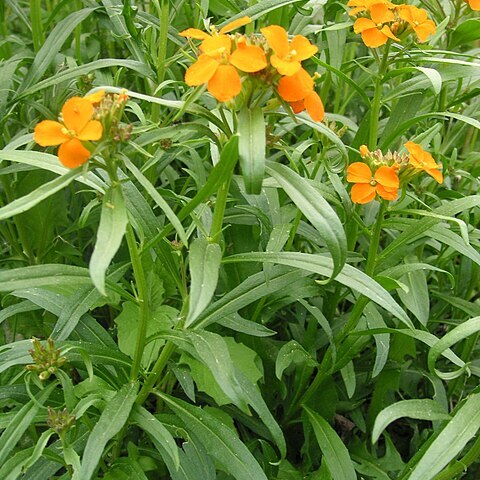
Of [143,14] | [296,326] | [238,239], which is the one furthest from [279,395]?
[143,14]

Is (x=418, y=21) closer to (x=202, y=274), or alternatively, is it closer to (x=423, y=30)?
(x=423, y=30)

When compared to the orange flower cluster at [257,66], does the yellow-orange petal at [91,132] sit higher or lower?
lower

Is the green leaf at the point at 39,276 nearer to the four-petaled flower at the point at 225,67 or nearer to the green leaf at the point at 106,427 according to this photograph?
the green leaf at the point at 106,427

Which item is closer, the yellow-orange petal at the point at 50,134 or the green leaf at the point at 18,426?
the yellow-orange petal at the point at 50,134

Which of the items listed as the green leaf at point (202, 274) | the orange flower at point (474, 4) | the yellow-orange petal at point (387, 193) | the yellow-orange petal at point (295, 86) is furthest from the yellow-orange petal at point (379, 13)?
the green leaf at point (202, 274)

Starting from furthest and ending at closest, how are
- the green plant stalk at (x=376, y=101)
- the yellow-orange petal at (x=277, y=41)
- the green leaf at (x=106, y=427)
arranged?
1. the green plant stalk at (x=376, y=101)
2. the green leaf at (x=106, y=427)
3. the yellow-orange petal at (x=277, y=41)

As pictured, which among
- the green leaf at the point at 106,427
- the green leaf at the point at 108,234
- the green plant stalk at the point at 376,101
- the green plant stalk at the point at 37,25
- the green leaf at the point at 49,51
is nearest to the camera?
the green leaf at the point at 108,234

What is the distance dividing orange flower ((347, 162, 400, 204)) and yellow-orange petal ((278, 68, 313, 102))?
31 centimetres

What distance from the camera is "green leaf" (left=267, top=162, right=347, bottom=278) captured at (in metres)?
1.02

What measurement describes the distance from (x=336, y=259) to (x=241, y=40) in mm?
336

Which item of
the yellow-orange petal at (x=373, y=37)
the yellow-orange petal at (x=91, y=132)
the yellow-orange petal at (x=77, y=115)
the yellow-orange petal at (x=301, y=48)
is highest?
the yellow-orange petal at (x=301, y=48)

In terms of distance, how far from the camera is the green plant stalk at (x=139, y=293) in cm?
109

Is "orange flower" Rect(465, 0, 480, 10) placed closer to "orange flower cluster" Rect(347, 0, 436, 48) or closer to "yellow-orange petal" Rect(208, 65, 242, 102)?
"orange flower cluster" Rect(347, 0, 436, 48)

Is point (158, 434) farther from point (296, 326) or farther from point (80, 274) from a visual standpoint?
point (296, 326)
